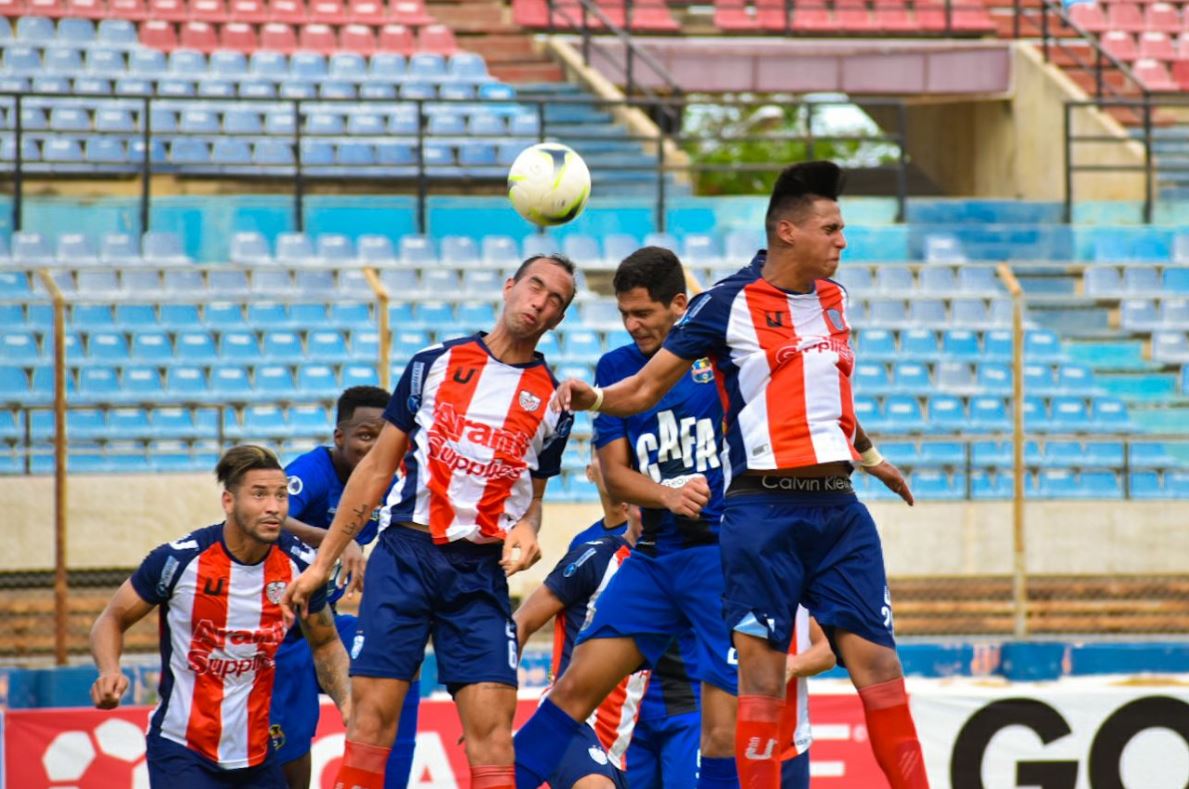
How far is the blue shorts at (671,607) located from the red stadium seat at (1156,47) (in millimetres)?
19065

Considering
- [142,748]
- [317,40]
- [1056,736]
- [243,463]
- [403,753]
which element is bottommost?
[142,748]

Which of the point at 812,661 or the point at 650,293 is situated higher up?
the point at 650,293

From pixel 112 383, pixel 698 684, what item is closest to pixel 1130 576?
pixel 698 684

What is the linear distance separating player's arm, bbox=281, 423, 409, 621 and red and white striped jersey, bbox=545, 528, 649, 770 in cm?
122

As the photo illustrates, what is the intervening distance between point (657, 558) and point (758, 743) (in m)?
1.14

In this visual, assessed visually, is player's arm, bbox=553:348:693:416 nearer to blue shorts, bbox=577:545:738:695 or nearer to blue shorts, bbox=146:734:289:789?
blue shorts, bbox=577:545:738:695

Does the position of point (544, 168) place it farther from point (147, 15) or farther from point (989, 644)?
point (147, 15)

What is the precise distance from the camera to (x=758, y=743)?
6156 millimetres

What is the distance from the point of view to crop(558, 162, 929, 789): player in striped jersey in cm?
617

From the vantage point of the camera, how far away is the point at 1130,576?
13820mm

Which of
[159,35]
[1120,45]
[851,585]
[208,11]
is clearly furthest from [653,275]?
[1120,45]

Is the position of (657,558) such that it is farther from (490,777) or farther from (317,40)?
(317,40)

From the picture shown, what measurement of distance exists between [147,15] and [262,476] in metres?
14.8

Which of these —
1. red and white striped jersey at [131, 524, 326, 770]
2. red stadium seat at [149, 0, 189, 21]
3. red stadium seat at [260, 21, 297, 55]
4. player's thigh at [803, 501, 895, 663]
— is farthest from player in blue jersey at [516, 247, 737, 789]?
red stadium seat at [149, 0, 189, 21]
